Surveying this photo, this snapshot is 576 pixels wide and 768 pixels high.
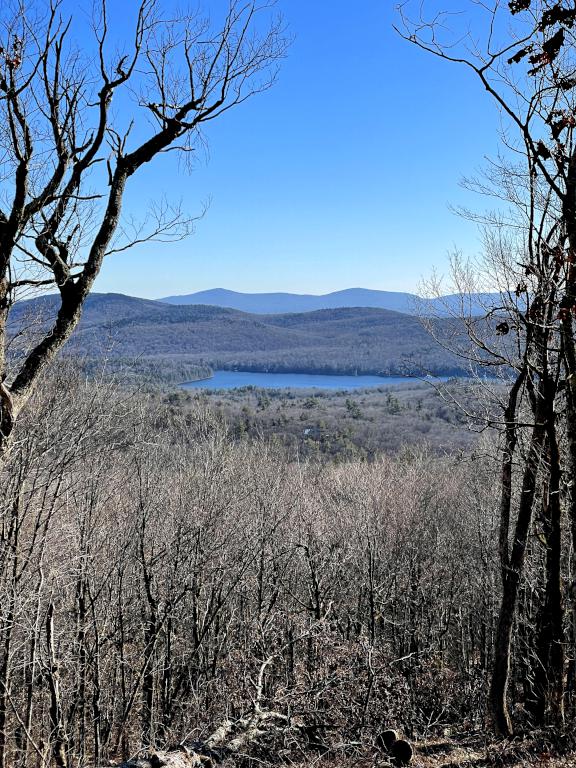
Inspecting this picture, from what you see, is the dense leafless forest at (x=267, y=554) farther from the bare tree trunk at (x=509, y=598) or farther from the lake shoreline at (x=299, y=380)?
the lake shoreline at (x=299, y=380)

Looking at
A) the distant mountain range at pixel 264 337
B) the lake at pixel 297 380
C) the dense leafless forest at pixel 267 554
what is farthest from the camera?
the distant mountain range at pixel 264 337

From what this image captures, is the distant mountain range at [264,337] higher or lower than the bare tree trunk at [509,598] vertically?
higher

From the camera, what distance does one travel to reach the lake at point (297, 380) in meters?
94.4

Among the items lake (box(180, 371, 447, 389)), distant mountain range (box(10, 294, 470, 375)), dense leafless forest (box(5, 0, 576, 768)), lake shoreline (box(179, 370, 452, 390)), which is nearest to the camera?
dense leafless forest (box(5, 0, 576, 768))

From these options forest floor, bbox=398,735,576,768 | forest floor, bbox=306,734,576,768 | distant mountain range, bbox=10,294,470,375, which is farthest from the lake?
forest floor, bbox=398,735,576,768

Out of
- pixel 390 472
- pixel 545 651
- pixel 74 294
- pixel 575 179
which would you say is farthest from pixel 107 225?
pixel 390 472

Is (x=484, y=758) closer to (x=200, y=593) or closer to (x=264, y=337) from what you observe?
(x=200, y=593)

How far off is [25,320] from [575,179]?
286 inches

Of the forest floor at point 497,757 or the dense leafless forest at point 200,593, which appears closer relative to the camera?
the forest floor at point 497,757

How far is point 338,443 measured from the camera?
46.0m

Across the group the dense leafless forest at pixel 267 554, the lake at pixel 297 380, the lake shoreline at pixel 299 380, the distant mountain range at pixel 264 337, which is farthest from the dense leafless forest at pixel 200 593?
the distant mountain range at pixel 264 337

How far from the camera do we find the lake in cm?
9444

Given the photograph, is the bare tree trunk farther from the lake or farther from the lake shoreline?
the lake

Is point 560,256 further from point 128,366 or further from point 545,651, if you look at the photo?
point 128,366
